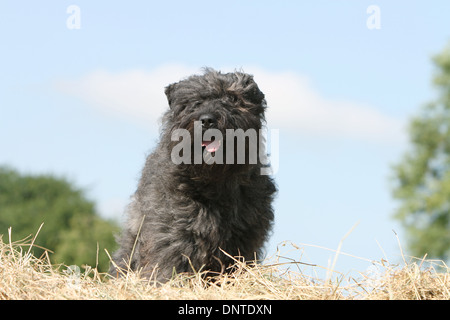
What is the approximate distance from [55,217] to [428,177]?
53.9 ft

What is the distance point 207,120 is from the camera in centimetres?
561

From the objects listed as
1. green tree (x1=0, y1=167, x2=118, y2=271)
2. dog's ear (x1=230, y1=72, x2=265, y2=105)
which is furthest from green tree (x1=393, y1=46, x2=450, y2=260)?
dog's ear (x1=230, y1=72, x2=265, y2=105)

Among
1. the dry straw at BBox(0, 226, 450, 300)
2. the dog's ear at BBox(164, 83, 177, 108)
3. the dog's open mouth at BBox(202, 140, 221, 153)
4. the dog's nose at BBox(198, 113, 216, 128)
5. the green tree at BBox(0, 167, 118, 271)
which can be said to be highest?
the dog's ear at BBox(164, 83, 177, 108)

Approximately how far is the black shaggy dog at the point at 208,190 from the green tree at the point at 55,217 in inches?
529

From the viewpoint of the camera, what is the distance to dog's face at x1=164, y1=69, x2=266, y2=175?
18.6ft

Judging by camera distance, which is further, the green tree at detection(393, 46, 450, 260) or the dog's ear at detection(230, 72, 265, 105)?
the green tree at detection(393, 46, 450, 260)

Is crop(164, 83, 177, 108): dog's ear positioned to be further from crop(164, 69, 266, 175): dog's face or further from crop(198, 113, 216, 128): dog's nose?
crop(198, 113, 216, 128): dog's nose

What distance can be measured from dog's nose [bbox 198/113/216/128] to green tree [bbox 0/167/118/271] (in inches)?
559

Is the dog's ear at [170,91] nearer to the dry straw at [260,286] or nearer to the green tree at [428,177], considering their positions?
the dry straw at [260,286]
